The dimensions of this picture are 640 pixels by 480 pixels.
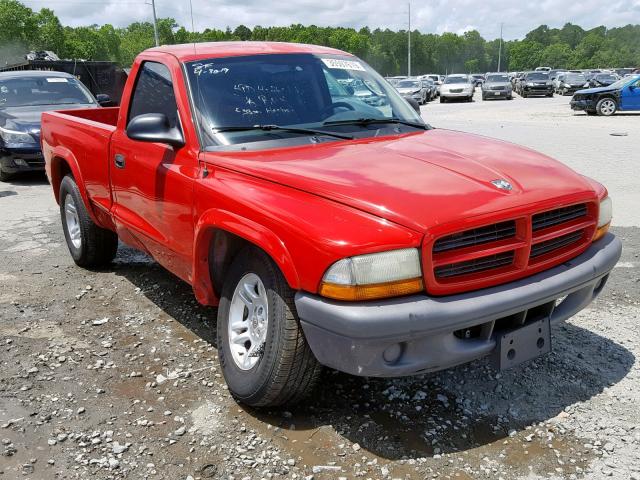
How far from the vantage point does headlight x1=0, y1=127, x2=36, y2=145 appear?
9.98 m

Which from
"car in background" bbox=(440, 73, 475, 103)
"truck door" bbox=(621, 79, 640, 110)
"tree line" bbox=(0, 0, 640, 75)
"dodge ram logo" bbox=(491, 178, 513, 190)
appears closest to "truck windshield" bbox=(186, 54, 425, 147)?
"dodge ram logo" bbox=(491, 178, 513, 190)

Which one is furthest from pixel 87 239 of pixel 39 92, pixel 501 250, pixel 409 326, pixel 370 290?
pixel 39 92

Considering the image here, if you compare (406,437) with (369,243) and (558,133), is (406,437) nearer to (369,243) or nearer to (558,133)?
(369,243)

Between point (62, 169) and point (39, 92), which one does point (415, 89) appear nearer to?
point (39, 92)

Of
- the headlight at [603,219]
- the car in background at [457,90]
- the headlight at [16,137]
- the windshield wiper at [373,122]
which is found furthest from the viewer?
the car in background at [457,90]

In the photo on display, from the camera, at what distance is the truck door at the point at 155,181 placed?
3604 mm

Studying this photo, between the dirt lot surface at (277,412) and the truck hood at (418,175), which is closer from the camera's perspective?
the truck hood at (418,175)

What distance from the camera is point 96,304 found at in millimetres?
4945

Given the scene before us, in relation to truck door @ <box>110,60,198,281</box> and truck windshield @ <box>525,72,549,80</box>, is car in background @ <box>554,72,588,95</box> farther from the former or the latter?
truck door @ <box>110,60,198,281</box>

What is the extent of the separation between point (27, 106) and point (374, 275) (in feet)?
33.5

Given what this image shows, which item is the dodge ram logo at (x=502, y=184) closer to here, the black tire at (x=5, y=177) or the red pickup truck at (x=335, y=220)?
the red pickup truck at (x=335, y=220)

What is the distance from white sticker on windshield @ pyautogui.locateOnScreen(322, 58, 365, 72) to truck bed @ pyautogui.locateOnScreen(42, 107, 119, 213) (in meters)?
1.66

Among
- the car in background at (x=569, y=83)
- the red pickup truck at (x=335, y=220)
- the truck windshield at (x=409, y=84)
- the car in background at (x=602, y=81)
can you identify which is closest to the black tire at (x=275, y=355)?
the red pickup truck at (x=335, y=220)

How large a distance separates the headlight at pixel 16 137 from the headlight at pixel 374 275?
8.96 meters
